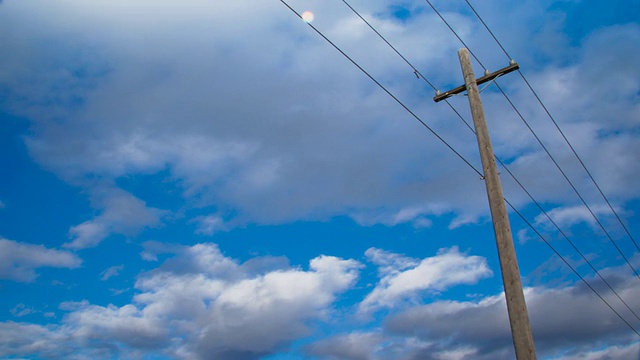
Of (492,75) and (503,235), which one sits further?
(492,75)

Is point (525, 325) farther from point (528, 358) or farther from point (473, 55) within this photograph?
point (473, 55)

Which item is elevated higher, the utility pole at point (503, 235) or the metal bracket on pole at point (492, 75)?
the metal bracket on pole at point (492, 75)

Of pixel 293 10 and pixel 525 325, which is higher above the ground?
pixel 293 10

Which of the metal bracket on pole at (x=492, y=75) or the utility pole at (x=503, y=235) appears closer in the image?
the utility pole at (x=503, y=235)

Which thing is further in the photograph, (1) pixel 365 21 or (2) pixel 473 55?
(2) pixel 473 55

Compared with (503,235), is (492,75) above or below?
above

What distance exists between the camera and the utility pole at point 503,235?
21.8 ft

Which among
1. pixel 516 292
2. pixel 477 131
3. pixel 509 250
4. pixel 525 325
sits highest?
pixel 477 131

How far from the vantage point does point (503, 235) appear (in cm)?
750

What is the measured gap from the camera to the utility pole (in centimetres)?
664

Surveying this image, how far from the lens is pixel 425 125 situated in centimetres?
1010

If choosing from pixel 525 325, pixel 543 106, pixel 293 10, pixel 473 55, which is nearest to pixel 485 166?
pixel 525 325

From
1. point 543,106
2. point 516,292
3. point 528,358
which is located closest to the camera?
point 528,358

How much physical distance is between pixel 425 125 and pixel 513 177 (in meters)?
3.98
